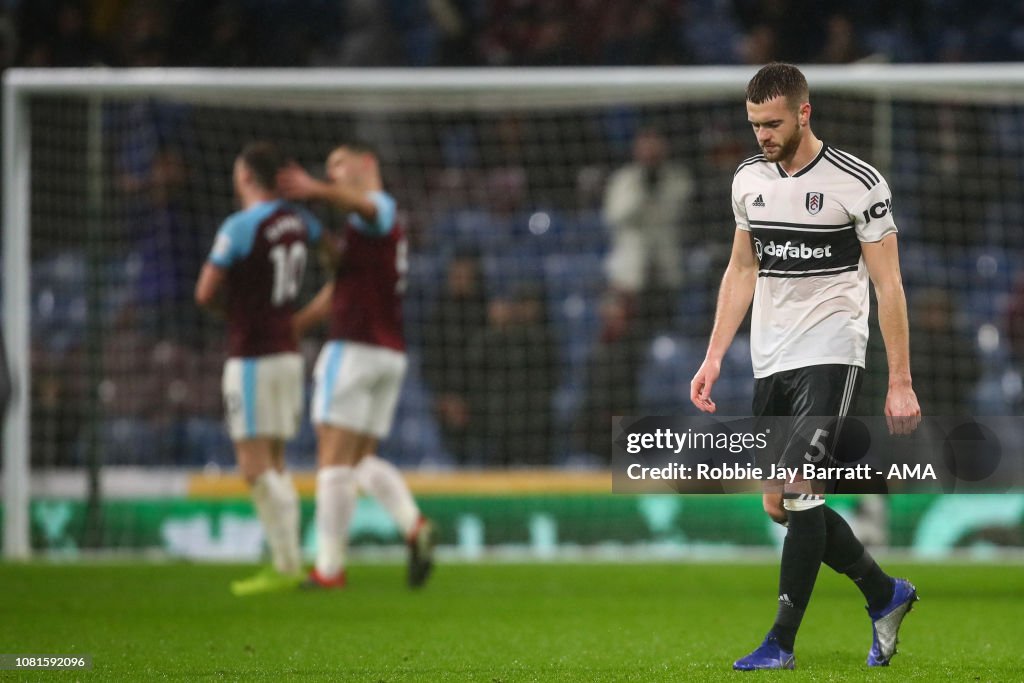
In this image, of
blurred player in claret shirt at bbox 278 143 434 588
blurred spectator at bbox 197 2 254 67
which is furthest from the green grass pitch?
blurred spectator at bbox 197 2 254 67

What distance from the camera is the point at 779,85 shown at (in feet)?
14.3

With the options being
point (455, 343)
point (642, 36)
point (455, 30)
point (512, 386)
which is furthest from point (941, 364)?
point (455, 30)

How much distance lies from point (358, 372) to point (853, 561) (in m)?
3.58

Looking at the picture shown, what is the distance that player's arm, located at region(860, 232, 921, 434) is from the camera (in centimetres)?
428

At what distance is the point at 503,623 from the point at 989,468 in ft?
6.53

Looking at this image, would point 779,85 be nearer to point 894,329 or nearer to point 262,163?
point 894,329

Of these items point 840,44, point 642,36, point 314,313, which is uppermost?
point 642,36

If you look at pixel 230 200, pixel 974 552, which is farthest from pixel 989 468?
pixel 230 200

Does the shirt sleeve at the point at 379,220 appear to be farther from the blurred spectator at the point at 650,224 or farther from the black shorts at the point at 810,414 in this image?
the blurred spectator at the point at 650,224

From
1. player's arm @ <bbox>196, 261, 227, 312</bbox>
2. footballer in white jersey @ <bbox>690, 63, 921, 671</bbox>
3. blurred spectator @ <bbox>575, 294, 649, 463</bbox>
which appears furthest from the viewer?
blurred spectator @ <bbox>575, 294, 649, 463</bbox>

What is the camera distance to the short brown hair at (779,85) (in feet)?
14.3

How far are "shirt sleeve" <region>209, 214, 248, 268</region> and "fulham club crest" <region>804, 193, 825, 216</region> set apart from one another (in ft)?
12.2

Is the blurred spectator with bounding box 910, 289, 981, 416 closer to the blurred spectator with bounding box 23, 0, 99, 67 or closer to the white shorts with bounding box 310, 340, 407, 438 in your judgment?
the white shorts with bounding box 310, 340, 407, 438

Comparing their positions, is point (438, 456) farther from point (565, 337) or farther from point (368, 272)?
point (368, 272)
